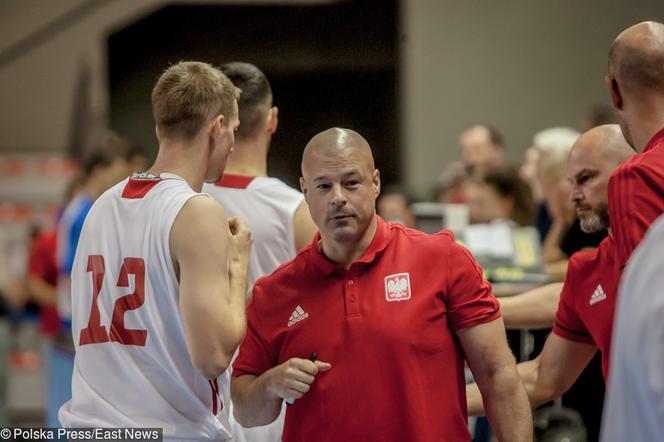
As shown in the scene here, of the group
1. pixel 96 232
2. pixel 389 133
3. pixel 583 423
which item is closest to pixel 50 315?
pixel 389 133

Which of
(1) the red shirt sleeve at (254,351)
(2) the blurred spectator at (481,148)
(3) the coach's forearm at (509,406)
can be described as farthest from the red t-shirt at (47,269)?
(3) the coach's forearm at (509,406)

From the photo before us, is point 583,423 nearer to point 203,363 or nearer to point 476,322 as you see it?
point 476,322

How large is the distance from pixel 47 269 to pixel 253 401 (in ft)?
22.8

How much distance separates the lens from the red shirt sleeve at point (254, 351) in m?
3.33

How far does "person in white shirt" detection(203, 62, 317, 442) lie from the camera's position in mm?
3973

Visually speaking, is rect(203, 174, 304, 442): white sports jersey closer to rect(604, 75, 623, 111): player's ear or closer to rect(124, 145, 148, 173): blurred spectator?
rect(604, 75, 623, 111): player's ear

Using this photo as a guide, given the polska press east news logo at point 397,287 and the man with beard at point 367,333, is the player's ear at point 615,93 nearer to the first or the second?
the man with beard at point 367,333

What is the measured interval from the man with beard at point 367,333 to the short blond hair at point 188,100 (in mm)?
322

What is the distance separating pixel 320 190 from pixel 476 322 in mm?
619

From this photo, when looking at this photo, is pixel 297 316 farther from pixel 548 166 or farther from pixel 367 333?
pixel 548 166

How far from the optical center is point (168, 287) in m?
3.09

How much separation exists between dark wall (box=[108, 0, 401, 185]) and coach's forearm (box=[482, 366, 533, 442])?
9.87 meters

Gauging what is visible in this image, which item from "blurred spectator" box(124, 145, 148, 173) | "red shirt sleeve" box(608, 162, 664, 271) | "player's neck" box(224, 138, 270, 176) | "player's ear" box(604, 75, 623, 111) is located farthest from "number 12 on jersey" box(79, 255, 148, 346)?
"blurred spectator" box(124, 145, 148, 173)

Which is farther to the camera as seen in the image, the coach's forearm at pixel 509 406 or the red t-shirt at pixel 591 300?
the red t-shirt at pixel 591 300
